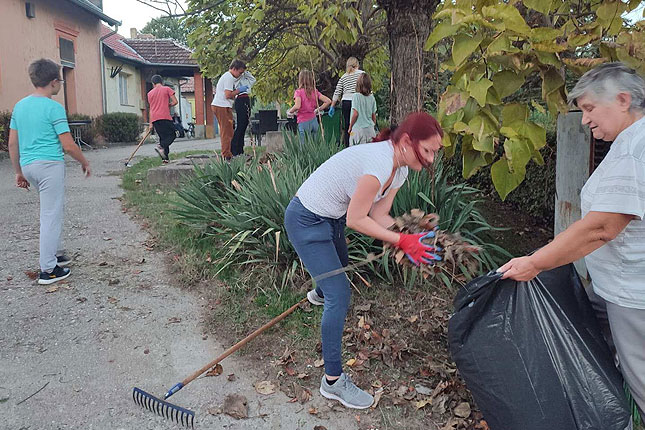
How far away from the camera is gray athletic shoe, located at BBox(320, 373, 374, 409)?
2809mm

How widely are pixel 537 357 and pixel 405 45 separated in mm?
3807

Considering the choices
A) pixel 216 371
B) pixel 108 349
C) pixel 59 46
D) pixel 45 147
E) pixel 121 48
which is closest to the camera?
pixel 216 371

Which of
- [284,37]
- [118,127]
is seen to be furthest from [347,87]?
[118,127]

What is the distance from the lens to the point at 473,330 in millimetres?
2385

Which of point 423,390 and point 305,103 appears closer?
point 423,390

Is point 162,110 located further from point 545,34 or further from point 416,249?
point 545,34

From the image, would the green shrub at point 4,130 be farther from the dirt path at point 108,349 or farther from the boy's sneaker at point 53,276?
the boy's sneaker at point 53,276

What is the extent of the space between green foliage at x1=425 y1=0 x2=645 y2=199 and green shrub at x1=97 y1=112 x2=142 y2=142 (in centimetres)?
1760

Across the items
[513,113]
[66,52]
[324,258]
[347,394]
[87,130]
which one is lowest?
[347,394]

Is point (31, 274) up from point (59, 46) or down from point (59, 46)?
down

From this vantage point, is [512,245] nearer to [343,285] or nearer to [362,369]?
[362,369]

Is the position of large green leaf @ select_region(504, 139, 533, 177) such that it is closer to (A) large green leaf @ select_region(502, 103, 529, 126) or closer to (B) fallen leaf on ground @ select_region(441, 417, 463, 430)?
(A) large green leaf @ select_region(502, 103, 529, 126)

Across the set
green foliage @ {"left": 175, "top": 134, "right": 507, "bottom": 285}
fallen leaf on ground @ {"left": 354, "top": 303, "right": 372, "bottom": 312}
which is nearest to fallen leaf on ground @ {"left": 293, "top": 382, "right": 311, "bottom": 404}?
fallen leaf on ground @ {"left": 354, "top": 303, "right": 372, "bottom": 312}

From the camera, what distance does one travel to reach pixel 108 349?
3434mm
